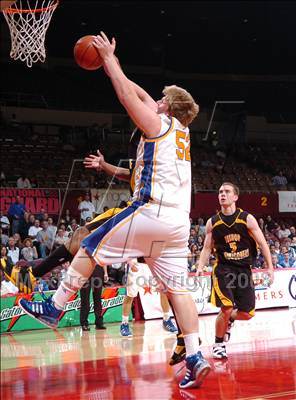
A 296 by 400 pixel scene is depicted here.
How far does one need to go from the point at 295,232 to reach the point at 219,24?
32.5 ft

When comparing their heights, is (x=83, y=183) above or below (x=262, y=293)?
above

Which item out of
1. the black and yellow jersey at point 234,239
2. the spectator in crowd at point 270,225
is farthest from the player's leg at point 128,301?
the spectator in crowd at point 270,225

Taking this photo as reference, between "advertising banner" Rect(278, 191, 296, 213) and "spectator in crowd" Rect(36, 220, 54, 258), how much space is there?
788 centimetres

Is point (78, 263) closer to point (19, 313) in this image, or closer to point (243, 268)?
point (243, 268)

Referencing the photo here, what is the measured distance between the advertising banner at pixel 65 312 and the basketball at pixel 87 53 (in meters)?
6.42

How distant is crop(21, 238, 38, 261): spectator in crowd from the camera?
460 inches

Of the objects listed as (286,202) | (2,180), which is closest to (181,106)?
(2,180)

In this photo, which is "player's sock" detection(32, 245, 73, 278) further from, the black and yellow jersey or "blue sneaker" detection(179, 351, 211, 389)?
the black and yellow jersey

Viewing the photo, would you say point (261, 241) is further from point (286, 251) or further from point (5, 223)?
point (286, 251)

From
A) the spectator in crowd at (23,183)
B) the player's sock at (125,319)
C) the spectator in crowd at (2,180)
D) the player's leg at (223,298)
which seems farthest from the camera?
the spectator in crowd at (2,180)

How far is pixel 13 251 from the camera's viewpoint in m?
11.7

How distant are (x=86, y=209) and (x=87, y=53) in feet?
33.9

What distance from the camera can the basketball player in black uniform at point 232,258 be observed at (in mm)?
6910

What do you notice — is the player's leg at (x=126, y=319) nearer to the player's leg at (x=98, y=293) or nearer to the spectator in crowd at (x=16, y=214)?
the player's leg at (x=98, y=293)
